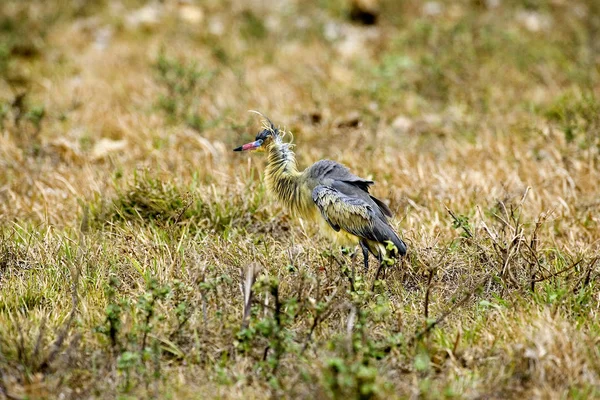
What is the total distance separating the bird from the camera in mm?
4266

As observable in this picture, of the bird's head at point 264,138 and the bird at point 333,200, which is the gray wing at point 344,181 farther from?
the bird's head at point 264,138

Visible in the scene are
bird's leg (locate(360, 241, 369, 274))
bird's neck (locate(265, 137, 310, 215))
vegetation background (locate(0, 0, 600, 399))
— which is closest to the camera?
vegetation background (locate(0, 0, 600, 399))

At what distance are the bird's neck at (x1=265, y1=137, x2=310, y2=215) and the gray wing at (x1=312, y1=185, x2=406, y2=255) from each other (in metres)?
0.17

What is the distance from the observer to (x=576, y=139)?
20.5 feet

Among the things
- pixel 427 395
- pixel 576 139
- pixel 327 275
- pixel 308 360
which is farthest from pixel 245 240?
pixel 576 139

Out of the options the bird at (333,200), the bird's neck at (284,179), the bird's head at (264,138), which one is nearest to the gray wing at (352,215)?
the bird at (333,200)

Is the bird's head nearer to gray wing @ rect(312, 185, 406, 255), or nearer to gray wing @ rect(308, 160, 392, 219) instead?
gray wing @ rect(308, 160, 392, 219)

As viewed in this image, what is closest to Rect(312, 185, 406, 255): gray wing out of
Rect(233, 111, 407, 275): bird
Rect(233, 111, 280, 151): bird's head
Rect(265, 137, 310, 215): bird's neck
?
Rect(233, 111, 407, 275): bird

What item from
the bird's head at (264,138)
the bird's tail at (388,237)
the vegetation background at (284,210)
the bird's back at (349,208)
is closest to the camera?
the vegetation background at (284,210)

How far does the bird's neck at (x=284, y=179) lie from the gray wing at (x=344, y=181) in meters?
0.13

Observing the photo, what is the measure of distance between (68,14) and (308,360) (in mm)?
8407

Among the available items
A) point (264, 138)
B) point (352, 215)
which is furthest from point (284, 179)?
point (352, 215)

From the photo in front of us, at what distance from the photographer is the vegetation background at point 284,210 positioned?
342cm

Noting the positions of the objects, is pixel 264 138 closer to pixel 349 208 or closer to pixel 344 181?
pixel 344 181
